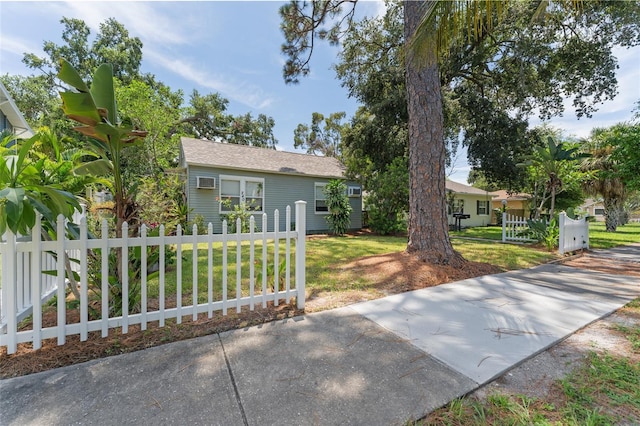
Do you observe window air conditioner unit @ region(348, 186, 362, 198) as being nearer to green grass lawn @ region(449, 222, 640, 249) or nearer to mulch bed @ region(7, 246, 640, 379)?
green grass lawn @ region(449, 222, 640, 249)

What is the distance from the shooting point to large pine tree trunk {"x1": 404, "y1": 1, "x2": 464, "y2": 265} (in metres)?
5.35

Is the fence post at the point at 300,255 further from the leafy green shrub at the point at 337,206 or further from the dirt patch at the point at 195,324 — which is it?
the leafy green shrub at the point at 337,206

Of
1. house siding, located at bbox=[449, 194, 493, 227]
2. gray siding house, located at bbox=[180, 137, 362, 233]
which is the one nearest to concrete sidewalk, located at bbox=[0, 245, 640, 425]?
gray siding house, located at bbox=[180, 137, 362, 233]

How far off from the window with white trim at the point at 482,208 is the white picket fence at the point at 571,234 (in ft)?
52.1

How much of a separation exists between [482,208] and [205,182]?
2350 centimetres

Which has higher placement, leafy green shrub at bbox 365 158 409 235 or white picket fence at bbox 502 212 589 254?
leafy green shrub at bbox 365 158 409 235

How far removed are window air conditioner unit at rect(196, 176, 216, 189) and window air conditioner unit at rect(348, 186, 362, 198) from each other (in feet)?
22.7

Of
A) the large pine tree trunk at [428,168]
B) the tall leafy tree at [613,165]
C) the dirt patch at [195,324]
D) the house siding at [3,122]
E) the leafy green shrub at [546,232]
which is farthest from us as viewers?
the house siding at [3,122]

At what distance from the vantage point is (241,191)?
39.4 feet

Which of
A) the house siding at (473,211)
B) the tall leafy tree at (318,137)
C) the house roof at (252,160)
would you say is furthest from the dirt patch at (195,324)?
the tall leafy tree at (318,137)

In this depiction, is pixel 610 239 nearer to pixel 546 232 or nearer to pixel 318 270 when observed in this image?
pixel 546 232

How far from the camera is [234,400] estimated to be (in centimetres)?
175

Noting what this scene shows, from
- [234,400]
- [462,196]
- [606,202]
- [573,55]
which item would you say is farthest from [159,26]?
[606,202]

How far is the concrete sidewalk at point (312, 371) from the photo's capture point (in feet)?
5.38
